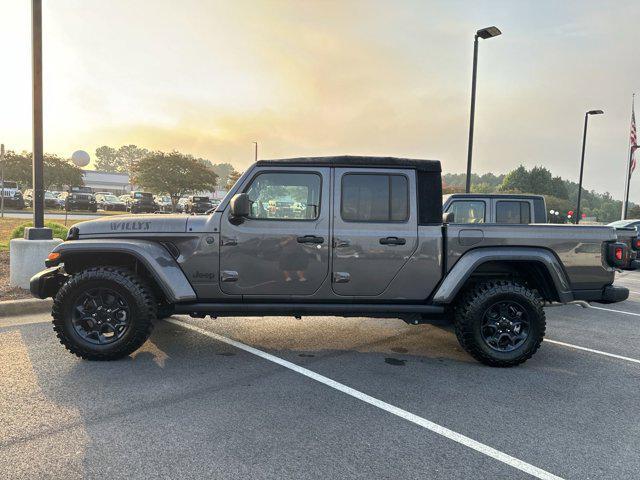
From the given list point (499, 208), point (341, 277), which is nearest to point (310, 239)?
point (341, 277)

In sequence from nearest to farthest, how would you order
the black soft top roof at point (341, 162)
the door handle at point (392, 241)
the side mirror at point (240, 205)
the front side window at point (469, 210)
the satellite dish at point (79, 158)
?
the side mirror at point (240, 205) → the door handle at point (392, 241) → the black soft top roof at point (341, 162) → the front side window at point (469, 210) → the satellite dish at point (79, 158)

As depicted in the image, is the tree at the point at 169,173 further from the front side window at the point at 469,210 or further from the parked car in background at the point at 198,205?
the front side window at the point at 469,210

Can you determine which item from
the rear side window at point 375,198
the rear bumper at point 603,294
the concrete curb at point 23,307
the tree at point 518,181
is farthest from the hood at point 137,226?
the tree at point 518,181

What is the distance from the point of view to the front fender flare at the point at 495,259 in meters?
4.36

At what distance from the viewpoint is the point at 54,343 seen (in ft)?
15.8

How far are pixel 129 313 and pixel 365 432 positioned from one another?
2.68 metres

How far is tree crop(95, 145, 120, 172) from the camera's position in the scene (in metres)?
166

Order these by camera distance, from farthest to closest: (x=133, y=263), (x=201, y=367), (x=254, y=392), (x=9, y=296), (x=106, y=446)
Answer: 1. (x=9, y=296)
2. (x=133, y=263)
3. (x=201, y=367)
4. (x=254, y=392)
5. (x=106, y=446)

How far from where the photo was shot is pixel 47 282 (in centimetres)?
450

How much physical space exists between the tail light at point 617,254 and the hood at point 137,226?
444 cm

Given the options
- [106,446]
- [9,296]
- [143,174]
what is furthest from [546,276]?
[143,174]

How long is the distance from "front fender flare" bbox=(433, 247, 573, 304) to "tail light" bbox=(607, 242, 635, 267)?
51cm

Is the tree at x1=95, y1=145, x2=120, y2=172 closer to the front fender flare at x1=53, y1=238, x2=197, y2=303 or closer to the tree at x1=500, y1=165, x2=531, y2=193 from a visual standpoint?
the tree at x1=500, y1=165, x2=531, y2=193

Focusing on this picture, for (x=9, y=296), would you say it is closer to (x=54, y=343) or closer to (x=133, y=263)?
(x=54, y=343)
